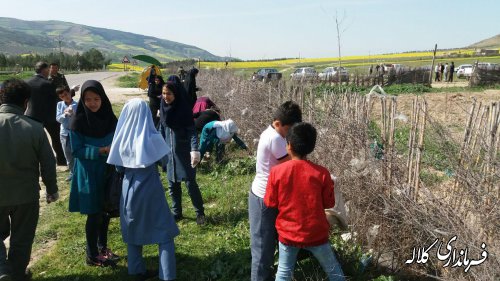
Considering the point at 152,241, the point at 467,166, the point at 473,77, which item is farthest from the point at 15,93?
the point at 473,77

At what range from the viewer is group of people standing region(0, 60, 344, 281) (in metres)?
2.54

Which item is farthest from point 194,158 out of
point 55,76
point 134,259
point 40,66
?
point 55,76

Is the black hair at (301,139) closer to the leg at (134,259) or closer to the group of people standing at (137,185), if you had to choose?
the group of people standing at (137,185)

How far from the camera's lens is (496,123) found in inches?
107

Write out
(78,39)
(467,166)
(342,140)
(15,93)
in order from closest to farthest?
1. (467,166)
2. (15,93)
3. (342,140)
4. (78,39)

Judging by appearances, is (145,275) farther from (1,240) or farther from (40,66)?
(40,66)

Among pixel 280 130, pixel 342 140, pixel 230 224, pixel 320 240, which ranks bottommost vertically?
pixel 230 224

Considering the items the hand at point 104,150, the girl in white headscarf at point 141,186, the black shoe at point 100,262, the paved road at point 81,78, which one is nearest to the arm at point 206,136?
the black shoe at point 100,262

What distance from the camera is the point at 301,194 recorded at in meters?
2.51

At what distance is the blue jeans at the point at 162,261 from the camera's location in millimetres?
3086

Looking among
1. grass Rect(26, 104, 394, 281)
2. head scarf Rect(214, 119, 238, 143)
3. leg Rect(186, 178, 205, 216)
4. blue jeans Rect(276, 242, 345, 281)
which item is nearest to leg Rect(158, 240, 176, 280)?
grass Rect(26, 104, 394, 281)

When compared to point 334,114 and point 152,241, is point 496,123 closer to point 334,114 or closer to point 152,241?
point 334,114

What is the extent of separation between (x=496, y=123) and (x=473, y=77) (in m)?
21.1

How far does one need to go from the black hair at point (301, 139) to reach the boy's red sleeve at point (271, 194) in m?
0.22
